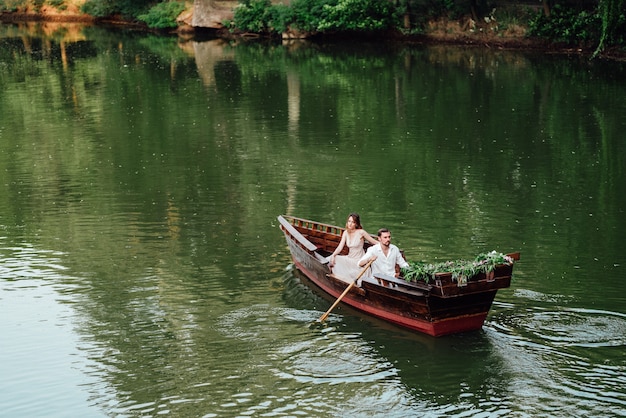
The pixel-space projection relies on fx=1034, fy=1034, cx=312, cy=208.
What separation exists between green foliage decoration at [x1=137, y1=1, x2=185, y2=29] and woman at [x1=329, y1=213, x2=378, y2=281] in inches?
1981

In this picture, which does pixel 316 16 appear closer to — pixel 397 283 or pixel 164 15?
pixel 164 15

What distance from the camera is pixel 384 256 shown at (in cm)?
1648

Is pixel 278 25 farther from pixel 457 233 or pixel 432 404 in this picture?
pixel 432 404

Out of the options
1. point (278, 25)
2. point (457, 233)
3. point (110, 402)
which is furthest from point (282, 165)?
point (278, 25)

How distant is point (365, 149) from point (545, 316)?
1344 cm

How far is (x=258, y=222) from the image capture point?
22359 mm

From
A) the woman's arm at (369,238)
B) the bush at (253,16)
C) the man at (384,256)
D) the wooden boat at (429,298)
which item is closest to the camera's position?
the wooden boat at (429,298)

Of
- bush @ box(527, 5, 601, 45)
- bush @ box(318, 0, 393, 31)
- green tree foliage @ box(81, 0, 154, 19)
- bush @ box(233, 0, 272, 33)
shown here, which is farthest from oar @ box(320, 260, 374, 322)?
green tree foliage @ box(81, 0, 154, 19)

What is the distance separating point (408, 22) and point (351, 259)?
39.8m

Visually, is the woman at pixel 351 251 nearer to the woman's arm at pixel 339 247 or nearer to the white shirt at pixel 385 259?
the woman's arm at pixel 339 247

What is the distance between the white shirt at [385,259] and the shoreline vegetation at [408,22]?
29114mm

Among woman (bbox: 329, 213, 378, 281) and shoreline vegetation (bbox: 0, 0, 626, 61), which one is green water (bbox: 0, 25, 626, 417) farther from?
shoreline vegetation (bbox: 0, 0, 626, 61)

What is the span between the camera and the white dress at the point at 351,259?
17.1 m

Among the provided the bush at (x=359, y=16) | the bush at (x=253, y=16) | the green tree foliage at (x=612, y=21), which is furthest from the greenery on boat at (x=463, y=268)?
the bush at (x=253, y=16)
